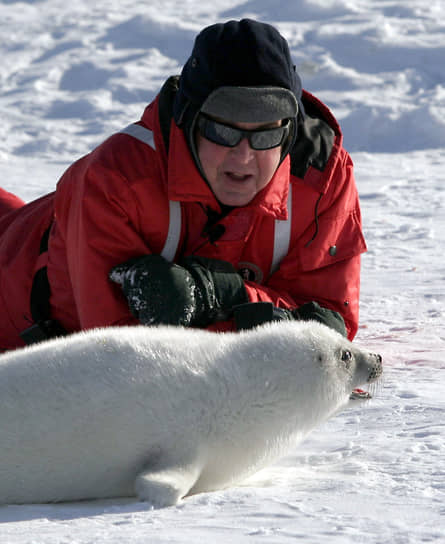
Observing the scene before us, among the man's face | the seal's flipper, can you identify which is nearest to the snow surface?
the seal's flipper

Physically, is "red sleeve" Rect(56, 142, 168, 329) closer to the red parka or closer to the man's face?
the red parka

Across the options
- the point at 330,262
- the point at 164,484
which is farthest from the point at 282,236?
the point at 164,484

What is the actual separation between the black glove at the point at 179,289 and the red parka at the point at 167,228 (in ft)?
0.20

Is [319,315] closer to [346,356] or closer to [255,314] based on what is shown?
[255,314]

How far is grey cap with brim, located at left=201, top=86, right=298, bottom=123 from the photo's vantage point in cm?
244

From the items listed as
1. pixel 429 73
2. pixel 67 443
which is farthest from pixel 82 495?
pixel 429 73

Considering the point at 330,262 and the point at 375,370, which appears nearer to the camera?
the point at 375,370

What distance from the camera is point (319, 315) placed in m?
2.71

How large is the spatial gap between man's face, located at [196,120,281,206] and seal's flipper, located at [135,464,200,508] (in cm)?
102

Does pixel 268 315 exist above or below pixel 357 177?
above

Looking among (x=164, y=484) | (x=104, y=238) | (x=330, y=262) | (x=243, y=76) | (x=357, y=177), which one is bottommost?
(x=357, y=177)

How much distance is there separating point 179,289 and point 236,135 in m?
0.49

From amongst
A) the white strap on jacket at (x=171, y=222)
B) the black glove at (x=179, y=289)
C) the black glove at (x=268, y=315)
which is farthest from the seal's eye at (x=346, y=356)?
the white strap on jacket at (x=171, y=222)

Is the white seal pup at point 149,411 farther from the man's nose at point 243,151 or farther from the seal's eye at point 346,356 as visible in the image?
the man's nose at point 243,151
